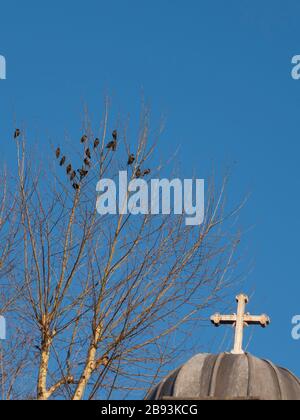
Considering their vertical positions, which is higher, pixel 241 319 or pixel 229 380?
pixel 241 319

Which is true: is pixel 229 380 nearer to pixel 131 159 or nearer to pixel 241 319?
pixel 241 319

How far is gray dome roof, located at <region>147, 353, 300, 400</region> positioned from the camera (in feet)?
51.5

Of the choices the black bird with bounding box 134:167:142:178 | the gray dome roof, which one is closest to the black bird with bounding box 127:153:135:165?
the black bird with bounding box 134:167:142:178

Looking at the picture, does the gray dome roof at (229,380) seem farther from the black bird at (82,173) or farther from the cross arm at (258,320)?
the black bird at (82,173)

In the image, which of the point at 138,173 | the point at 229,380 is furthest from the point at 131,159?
the point at 229,380

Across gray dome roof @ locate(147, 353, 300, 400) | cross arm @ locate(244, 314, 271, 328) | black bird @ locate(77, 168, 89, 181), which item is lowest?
gray dome roof @ locate(147, 353, 300, 400)

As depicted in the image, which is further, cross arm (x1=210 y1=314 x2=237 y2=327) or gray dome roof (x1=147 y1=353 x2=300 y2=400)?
cross arm (x1=210 y1=314 x2=237 y2=327)

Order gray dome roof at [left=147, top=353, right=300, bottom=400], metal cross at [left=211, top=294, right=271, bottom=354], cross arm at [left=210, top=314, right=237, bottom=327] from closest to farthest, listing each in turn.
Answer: gray dome roof at [left=147, top=353, right=300, bottom=400]
metal cross at [left=211, top=294, right=271, bottom=354]
cross arm at [left=210, top=314, right=237, bottom=327]

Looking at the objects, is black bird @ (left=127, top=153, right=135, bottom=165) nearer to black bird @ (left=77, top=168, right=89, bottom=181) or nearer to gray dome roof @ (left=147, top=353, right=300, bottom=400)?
black bird @ (left=77, top=168, right=89, bottom=181)

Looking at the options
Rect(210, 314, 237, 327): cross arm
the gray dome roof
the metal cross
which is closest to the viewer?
the gray dome roof

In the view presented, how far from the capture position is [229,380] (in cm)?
1584

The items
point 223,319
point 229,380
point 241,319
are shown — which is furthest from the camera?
point 223,319
